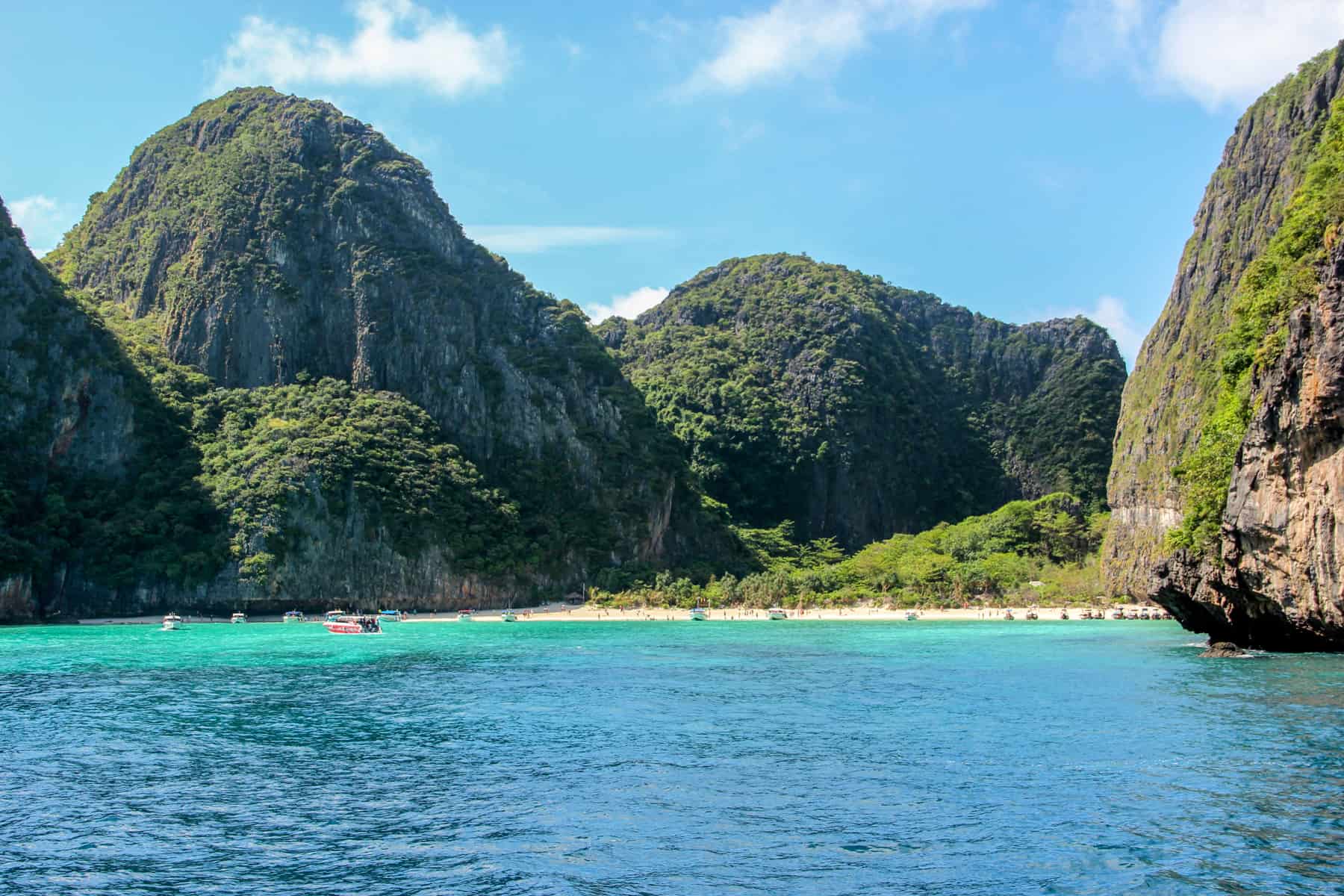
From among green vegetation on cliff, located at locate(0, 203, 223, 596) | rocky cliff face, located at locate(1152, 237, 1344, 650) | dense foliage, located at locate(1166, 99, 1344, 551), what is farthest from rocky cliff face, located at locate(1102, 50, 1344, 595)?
green vegetation on cliff, located at locate(0, 203, 223, 596)

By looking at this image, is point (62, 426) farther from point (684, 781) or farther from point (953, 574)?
point (684, 781)

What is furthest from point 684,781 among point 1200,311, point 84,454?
point 84,454

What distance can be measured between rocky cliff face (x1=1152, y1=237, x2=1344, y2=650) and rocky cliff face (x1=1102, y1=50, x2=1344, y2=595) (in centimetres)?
4554

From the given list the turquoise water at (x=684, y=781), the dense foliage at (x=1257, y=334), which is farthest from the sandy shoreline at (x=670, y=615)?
the turquoise water at (x=684, y=781)

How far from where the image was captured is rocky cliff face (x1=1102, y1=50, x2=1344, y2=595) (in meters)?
96.9

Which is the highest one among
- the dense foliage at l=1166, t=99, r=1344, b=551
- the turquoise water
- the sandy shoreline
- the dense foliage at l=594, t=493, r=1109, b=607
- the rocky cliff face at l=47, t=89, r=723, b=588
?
the rocky cliff face at l=47, t=89, r=723, b=588

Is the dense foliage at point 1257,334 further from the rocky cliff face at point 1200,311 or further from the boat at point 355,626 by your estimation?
the boat at point 355,626

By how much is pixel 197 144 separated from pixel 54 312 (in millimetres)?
60561

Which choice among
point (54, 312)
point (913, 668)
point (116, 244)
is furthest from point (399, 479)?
point (913, 668)

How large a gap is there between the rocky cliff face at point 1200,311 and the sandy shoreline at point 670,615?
A: 10.1 metres

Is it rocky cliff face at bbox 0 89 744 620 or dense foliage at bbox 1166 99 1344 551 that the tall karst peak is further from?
rocky cliff face at bbox 0 89 744 620

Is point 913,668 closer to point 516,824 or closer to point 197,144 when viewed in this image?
point 516,824

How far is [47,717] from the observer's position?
1495 inches

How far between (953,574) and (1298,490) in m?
91.9
